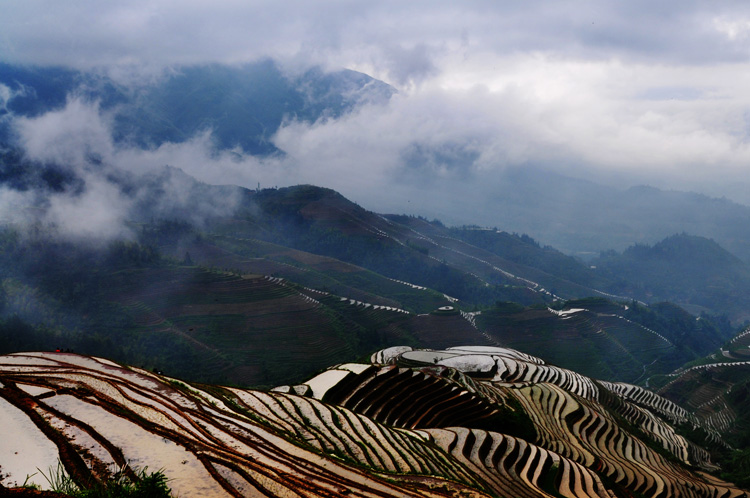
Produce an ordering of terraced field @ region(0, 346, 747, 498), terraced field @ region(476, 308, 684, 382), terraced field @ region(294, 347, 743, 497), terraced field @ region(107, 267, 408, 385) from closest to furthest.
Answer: terraced field @ region(0, 346, 747, 498) → terraced field @ region(294, 347, 743, 497) → terraced field @ region(107, 267, 408, 385) → terraced field @ region(476, 308, 684, 382)

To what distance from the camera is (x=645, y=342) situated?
108312 mm

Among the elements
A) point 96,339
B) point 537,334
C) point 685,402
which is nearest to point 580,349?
point 537,334

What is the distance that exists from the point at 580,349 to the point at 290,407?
83.8m

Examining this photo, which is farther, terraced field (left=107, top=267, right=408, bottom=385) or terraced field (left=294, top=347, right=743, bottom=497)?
terraced field (left=107, top=267, right=408, bottom=385)

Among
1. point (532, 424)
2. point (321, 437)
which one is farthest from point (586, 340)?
point (321, 437)

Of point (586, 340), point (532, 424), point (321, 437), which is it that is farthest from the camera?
point (586, 340)

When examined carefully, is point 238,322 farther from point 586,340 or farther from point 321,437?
point 586,340

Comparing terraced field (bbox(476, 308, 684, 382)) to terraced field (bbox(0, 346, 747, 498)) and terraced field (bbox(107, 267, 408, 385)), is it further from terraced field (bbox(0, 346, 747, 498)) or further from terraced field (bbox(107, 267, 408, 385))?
terraced field (bbox(0, 346, 747, 498))

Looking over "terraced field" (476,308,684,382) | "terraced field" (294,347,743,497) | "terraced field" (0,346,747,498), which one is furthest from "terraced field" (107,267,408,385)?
"terraced field" (0,346,747,498)

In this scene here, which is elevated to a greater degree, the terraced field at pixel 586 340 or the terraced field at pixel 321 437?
the terraced field at pixel 321 437

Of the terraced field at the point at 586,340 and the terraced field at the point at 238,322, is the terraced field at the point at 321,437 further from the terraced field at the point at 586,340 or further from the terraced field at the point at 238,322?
the terraced field at the point at 586,340

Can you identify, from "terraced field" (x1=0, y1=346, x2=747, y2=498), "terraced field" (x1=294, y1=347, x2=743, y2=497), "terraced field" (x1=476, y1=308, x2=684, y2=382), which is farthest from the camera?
"terraced field" (x1=476, y1=308, x2=684, y2=382)

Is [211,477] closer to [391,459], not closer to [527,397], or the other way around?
[391,459]

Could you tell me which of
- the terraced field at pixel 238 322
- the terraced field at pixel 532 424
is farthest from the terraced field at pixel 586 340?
the terraced field at pixel 532 424
